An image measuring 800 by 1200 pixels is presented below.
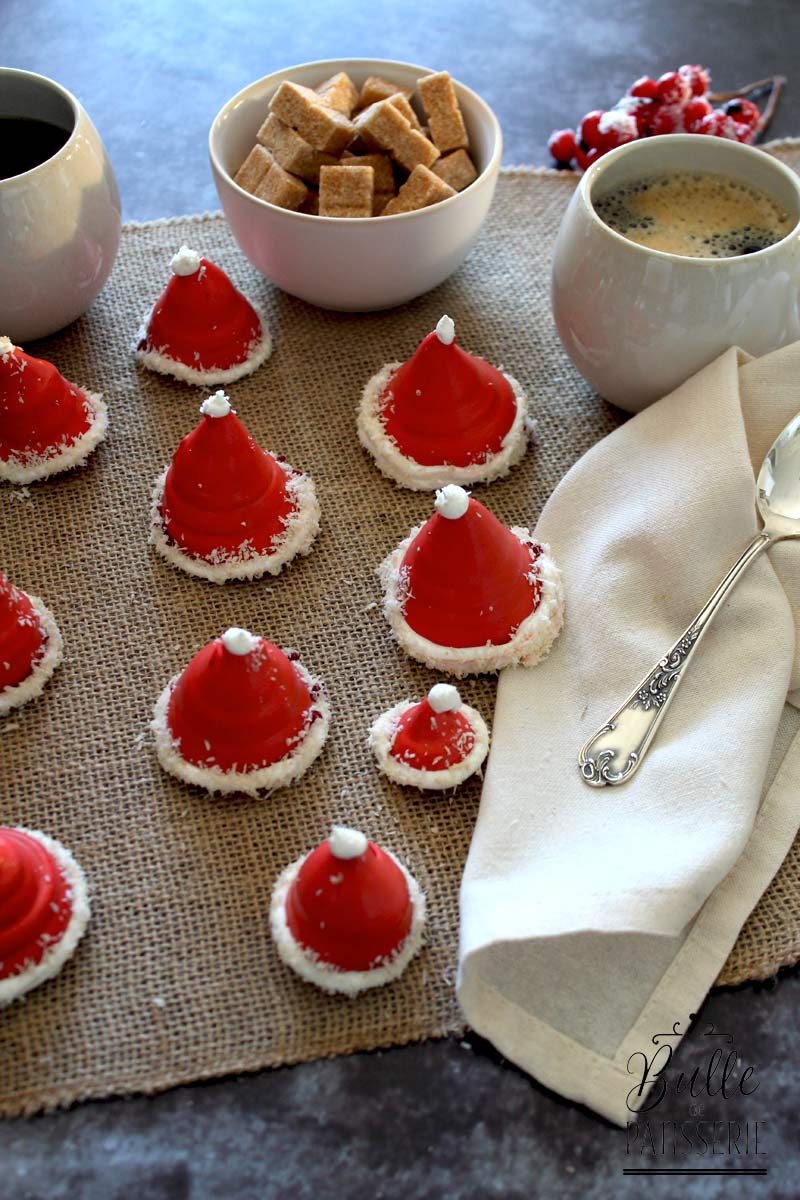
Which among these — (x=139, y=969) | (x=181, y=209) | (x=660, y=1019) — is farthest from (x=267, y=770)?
(x=181, y=209)

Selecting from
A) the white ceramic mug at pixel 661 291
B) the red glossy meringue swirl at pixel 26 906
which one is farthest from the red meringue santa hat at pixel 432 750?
the white ceramic mug at pixel 661 291

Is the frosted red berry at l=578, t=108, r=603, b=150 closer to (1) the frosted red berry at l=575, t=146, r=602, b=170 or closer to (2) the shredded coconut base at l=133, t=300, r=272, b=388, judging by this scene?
(1) the frosted red berry at l=575, t=146, r=602, b=170

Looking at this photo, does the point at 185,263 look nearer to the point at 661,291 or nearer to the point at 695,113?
the point at 661,291

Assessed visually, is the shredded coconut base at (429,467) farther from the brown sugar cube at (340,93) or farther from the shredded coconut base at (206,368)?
the brown sugar cube at (340,93)

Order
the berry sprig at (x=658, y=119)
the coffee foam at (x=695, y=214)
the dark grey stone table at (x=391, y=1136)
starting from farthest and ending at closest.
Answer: the berry sprig at (x=658, y=119), the coffee foam at (x=695, y=214), the dark grey stone table at (x=391, y=1136)

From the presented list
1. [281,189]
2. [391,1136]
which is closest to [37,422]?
[281,189]
